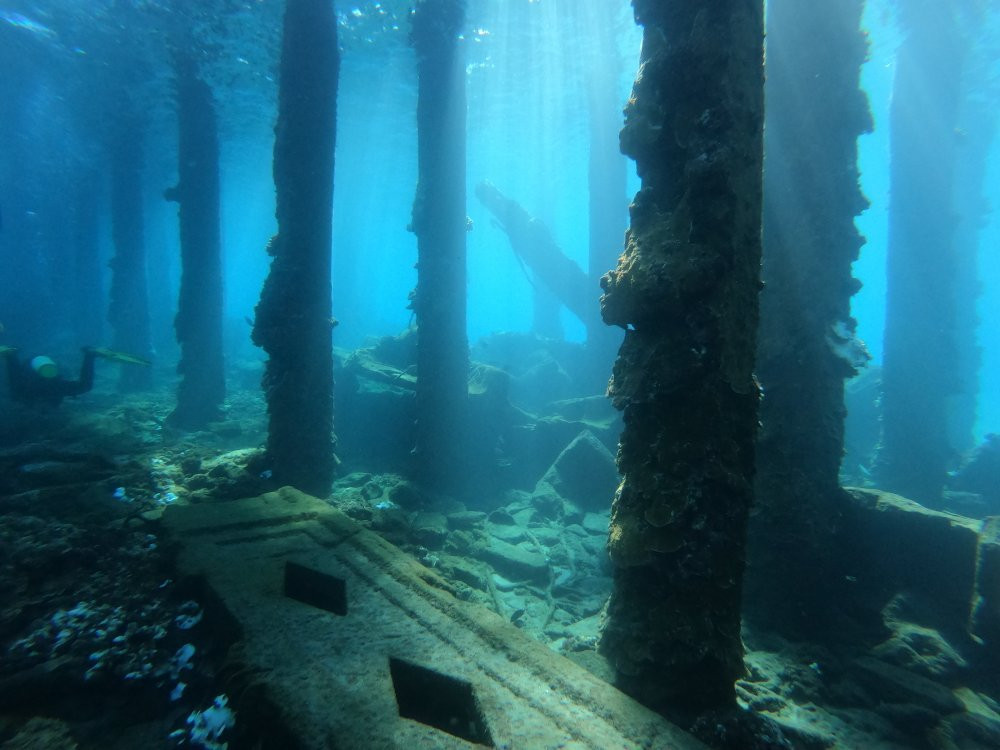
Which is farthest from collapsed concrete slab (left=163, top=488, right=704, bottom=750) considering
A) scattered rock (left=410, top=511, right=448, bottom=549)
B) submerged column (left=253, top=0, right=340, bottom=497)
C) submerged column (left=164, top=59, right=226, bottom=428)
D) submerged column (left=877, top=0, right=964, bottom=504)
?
submerged column (left=877, top=0, right=964, bottom=504)

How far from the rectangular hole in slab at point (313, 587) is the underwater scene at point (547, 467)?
3cm

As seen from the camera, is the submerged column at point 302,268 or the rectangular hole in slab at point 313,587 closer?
the rectangular hole in slab at point 313,587

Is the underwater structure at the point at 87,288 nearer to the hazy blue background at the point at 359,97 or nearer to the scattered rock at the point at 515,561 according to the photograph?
the hazy blue background at the point at 359,97

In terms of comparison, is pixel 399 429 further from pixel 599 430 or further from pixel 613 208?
pixel 613 208

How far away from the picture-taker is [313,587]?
3678mm

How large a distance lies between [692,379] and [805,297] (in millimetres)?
4127

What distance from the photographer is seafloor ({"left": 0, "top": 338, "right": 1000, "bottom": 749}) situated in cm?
262

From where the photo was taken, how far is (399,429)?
36.6 feet

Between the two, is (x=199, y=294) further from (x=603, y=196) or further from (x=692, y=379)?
(x=603, y=196)

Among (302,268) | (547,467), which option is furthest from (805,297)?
(302,268)

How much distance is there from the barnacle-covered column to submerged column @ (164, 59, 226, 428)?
13.8 m

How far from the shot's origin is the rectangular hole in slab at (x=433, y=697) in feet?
8.91

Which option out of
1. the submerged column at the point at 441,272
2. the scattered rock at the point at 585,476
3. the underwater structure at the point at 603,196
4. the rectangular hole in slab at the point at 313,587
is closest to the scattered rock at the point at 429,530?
the submerged column at the point at 441,272

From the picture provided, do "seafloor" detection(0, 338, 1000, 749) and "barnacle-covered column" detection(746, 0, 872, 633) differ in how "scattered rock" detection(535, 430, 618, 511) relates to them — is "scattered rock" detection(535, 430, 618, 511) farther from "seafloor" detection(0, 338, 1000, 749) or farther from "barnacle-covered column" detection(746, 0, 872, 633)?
"barnacle-covered column" detection(746, 0, 872, 633)
